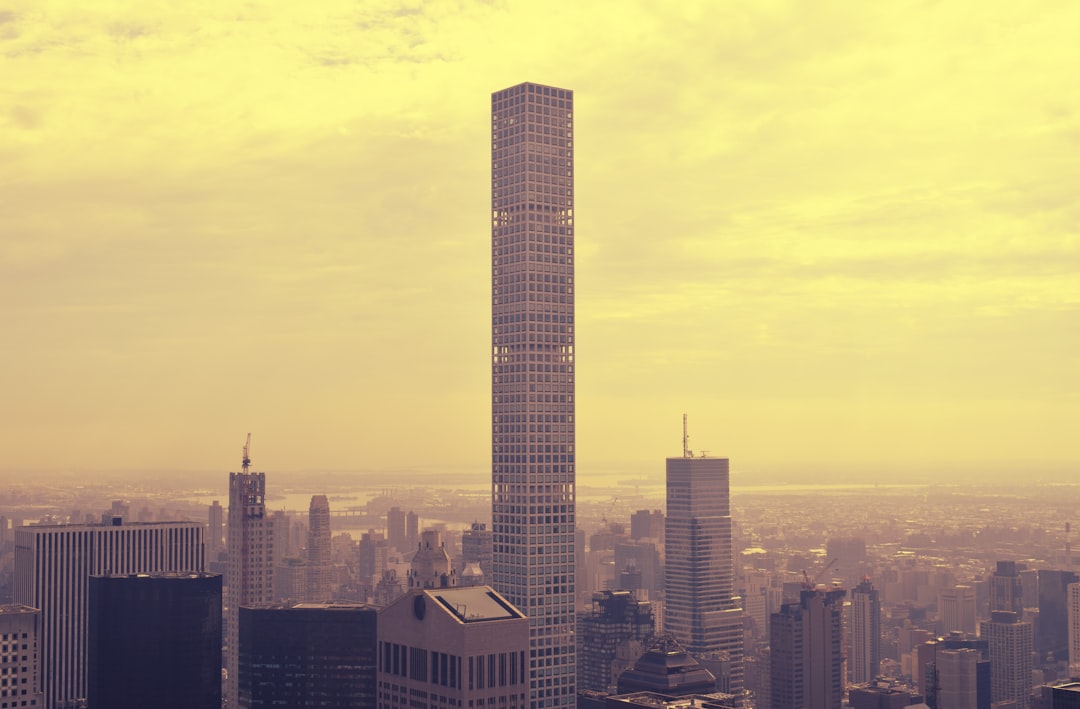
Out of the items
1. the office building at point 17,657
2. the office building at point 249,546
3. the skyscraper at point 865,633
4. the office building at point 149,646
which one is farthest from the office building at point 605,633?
the office building at point 17,657

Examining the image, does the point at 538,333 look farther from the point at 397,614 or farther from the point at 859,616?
the point at 859,616

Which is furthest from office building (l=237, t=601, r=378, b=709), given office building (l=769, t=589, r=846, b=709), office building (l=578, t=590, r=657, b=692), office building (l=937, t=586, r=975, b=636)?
office building (l=937, t=586, r=975, b=636)

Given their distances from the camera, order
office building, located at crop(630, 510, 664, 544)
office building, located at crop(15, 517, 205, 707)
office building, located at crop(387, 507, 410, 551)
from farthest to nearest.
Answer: office building, located at crop(630, 510, 664, 544), office building, located at crop(387, 507, 410, 551), office building, located at crop(15, 517, 205, 707)

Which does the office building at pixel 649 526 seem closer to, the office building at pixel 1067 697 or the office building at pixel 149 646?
the office building at pixel 149 646

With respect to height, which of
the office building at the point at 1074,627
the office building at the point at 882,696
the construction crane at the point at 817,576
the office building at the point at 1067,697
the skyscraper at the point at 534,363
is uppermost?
the skyscraper at the point at 534,363

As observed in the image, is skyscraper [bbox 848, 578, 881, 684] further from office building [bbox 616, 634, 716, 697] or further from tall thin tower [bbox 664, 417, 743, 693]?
office building [bbox 616, 634, 716, 697]
